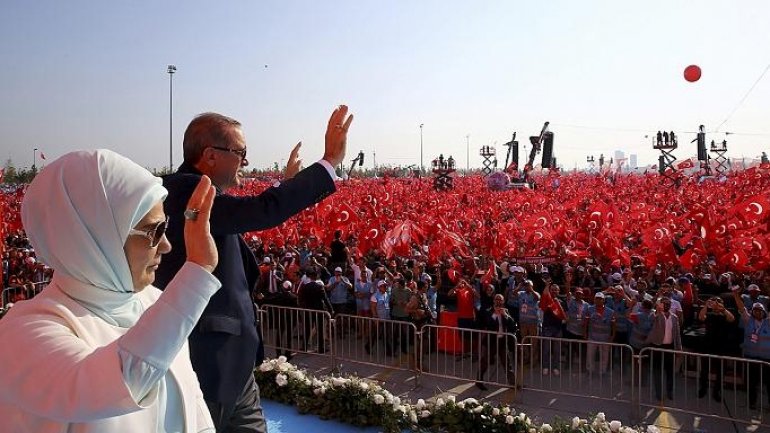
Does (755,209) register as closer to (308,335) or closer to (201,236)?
(308,335)

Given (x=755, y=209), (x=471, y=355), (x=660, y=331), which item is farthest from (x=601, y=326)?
(x=755, y=209)

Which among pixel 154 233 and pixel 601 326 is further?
pixel 601 326

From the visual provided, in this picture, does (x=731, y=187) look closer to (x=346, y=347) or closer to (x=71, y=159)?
(x=346, y=347)

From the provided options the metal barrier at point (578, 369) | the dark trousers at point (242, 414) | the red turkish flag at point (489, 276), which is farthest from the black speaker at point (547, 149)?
the dark trousers at point (242, 414)

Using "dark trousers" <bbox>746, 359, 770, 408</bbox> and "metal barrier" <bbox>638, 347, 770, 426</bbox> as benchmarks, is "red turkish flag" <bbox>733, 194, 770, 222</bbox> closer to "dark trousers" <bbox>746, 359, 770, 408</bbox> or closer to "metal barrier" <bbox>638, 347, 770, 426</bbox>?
"metal barrier" <bbox>638, 347, 770, 426</bbox>

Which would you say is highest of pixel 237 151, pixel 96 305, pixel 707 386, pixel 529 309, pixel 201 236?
pixel 237 151

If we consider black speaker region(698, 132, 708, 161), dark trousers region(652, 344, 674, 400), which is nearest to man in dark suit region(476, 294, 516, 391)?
dark trousers region(652, 344, 674, 400)

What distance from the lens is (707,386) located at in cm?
802

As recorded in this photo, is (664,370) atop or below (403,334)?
below

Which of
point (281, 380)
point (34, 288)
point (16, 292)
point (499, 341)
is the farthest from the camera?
point (34, 288)

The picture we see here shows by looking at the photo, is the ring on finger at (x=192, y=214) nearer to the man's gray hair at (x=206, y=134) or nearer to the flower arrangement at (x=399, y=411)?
the man's gray hair at (x=206, y=134)

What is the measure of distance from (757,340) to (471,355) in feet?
11.5

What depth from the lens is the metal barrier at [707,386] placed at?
7297 mm

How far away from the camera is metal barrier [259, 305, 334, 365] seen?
9.65m
